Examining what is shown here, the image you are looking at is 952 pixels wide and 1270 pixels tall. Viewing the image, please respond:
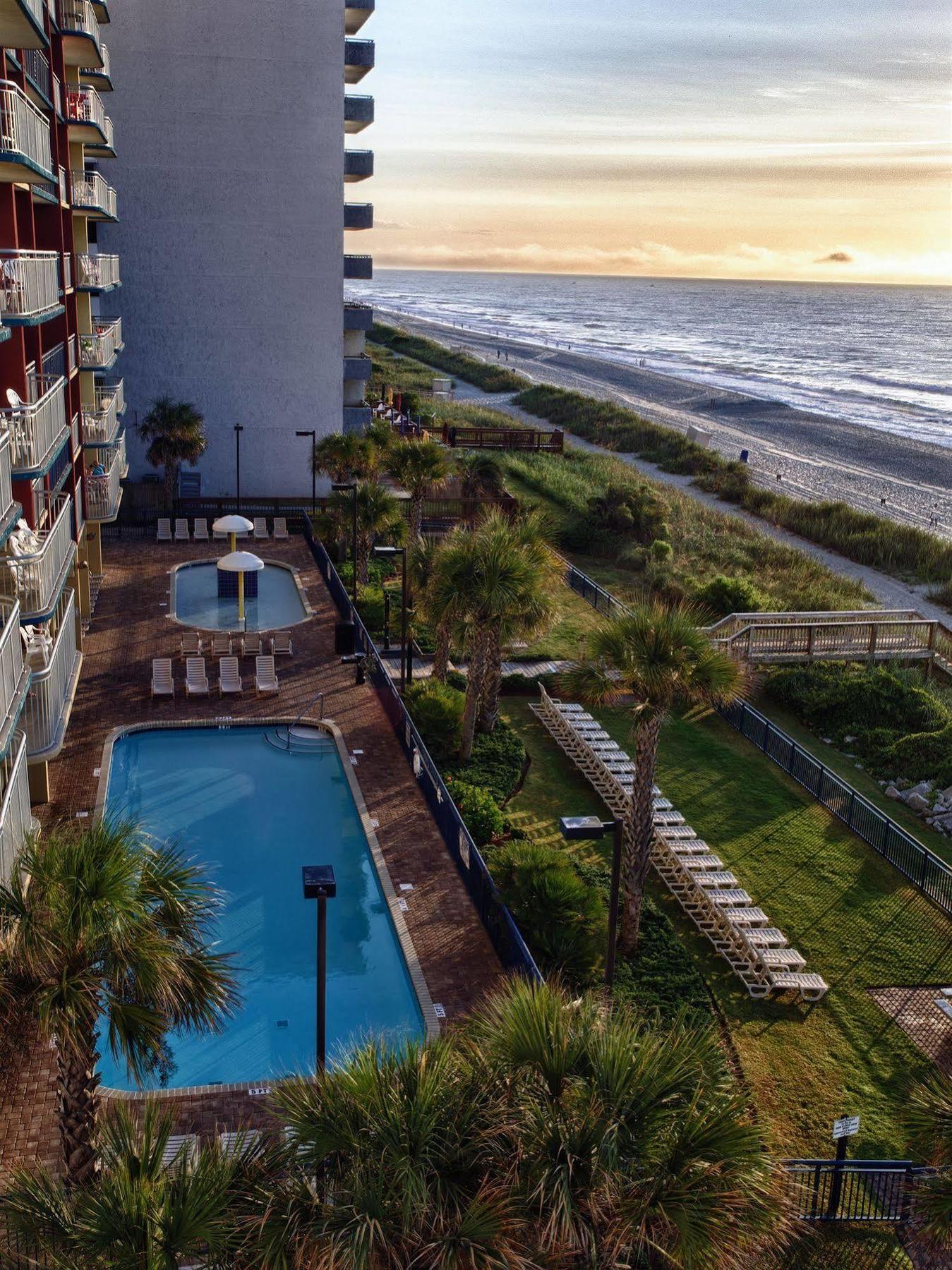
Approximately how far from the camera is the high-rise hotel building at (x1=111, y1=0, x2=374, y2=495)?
40.2m

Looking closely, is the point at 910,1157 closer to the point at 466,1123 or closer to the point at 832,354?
the point at 466,1123

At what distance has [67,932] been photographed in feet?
29.0

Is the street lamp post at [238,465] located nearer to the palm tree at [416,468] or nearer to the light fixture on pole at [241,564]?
the palm tree at [416,468]

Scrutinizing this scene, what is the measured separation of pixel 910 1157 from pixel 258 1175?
8.22 meters

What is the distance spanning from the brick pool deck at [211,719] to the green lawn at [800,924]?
2.63 metres

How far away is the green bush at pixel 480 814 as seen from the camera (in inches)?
761

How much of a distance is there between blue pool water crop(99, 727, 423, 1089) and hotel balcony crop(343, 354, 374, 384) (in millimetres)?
22966

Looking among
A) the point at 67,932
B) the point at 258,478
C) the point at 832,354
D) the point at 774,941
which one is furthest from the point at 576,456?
the point at 832,354

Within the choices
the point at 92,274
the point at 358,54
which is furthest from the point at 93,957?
the point at 358,54

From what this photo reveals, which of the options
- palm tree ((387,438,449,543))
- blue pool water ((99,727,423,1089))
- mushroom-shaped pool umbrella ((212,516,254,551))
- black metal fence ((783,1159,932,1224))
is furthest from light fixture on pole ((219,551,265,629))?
black metal fence ((783,1159,932,1224))

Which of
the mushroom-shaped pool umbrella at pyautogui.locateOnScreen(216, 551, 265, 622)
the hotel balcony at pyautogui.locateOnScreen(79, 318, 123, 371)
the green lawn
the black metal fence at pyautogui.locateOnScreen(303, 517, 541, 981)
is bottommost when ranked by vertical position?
the green lawn

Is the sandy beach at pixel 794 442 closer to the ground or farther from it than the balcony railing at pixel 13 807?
closer to the ground

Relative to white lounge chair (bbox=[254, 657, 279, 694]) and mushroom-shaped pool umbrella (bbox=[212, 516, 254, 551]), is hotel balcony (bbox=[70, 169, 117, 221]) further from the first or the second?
white lounge chair (bbox=[254, 657, 279, 694])

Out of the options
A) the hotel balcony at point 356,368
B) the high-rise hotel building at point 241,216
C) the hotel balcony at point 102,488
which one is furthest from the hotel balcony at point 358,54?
the hotel balcony at point 102,488
